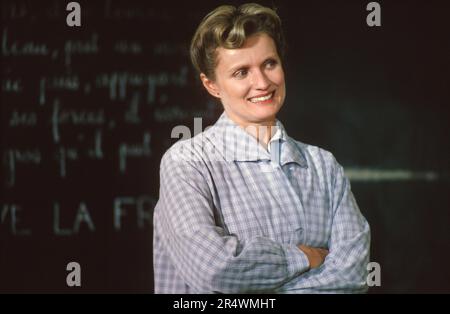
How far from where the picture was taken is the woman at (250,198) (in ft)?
5.04

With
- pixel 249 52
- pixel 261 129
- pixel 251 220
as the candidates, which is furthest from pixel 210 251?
pixel 249 52

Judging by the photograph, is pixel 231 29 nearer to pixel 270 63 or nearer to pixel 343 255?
pixel 270 63

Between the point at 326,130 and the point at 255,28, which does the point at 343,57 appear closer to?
the point at 326,130

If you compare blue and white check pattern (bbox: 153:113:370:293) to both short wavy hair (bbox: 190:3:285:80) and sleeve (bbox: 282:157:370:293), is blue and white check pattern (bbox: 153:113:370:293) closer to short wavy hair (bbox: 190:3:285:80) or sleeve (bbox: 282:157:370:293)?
sleeve (bbox: 282:157:370:293)

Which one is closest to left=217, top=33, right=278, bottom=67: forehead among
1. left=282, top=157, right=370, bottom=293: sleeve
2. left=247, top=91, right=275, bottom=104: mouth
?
left=247, top=91, right=275, bottom=104: mouth

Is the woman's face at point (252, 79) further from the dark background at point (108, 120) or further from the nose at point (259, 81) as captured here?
the dark background at point (108, 120)

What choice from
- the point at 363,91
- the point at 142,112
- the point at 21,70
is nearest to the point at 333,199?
the point at 363,91

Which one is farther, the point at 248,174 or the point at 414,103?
the point at 414,103

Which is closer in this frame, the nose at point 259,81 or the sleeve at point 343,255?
the sleeve at point 343,255

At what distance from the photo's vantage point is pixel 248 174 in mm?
1727

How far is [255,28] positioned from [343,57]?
0.63m

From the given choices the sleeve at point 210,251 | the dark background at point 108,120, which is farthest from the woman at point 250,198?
the dark background at point 108,120

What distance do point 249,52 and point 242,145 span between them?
271 millimetres

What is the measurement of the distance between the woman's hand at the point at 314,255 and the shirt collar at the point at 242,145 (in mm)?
279
